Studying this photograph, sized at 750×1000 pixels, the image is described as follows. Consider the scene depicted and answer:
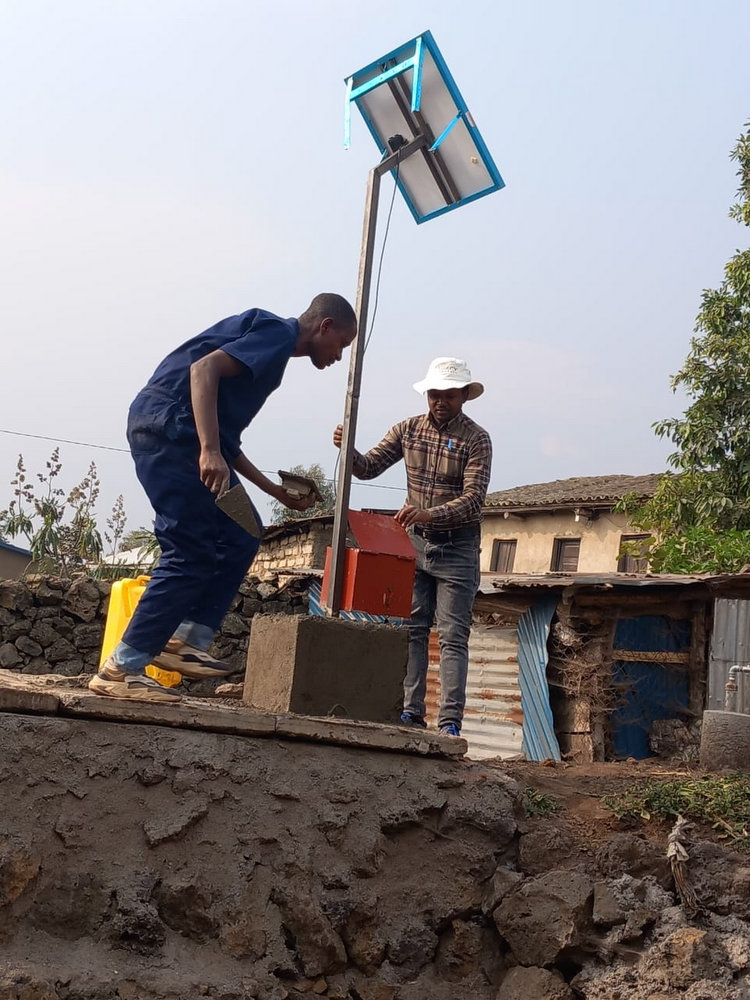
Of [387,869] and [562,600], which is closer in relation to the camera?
[387,869]

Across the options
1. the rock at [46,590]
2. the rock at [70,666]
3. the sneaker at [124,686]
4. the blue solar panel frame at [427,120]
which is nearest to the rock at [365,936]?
the sneaker at [124,686]

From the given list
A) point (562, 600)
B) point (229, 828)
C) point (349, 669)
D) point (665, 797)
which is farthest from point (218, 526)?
point (562, 600)

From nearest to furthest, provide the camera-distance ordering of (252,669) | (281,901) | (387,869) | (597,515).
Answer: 1. (281,901)
2. (387,869)
3. (252,669)
4. (597,515)

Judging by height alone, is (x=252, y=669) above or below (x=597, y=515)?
below

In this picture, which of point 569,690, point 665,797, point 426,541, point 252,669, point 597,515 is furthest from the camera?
point 597,515

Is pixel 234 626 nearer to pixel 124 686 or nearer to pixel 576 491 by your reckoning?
pixel 124 686

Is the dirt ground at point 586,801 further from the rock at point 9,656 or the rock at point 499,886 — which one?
the rock at point 9,656

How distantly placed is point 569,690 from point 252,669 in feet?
20.5

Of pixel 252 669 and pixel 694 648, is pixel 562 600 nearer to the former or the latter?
pixel 694 648

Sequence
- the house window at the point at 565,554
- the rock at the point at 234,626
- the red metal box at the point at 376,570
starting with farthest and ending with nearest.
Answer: the house window at the point at 565,554 → the rock at the point at 234,626 → the red metal box at the point at 376,570

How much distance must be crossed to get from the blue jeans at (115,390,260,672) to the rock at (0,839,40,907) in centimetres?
71

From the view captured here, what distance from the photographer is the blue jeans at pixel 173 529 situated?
3.58 meters

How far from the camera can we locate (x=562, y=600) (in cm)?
1010

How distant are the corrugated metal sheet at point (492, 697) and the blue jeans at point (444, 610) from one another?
18.1 feet
